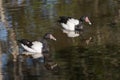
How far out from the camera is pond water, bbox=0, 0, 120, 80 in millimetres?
14453

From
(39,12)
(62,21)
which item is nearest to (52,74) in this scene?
(62,21)

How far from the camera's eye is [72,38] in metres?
18.1

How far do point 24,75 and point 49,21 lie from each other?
6228 millimetres

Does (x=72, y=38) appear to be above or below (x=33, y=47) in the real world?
above

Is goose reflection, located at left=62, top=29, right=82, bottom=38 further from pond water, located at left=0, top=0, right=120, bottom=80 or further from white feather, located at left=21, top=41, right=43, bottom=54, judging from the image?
white feather, located at left=21, top=41, right=43, bottom=54

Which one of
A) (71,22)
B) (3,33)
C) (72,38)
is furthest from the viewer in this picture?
(71,22)

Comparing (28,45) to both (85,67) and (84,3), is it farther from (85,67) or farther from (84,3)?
(84,3)

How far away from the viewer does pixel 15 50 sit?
54.5 feet

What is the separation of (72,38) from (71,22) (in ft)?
6.53

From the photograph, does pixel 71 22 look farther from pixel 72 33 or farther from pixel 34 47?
pixel 34 47

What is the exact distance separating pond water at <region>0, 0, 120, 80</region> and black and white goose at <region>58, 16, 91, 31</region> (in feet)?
0.87

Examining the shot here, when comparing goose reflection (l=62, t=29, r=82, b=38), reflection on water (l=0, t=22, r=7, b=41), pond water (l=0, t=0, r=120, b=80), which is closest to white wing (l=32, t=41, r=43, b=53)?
pond water (l=0, t=0, r=120, b=80)

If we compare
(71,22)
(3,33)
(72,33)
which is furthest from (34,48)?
(71,22)

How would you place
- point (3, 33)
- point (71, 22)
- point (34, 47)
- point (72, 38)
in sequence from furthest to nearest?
point (71, 22) < point (3, 33) < point (72, 38) < point (34, 47)
